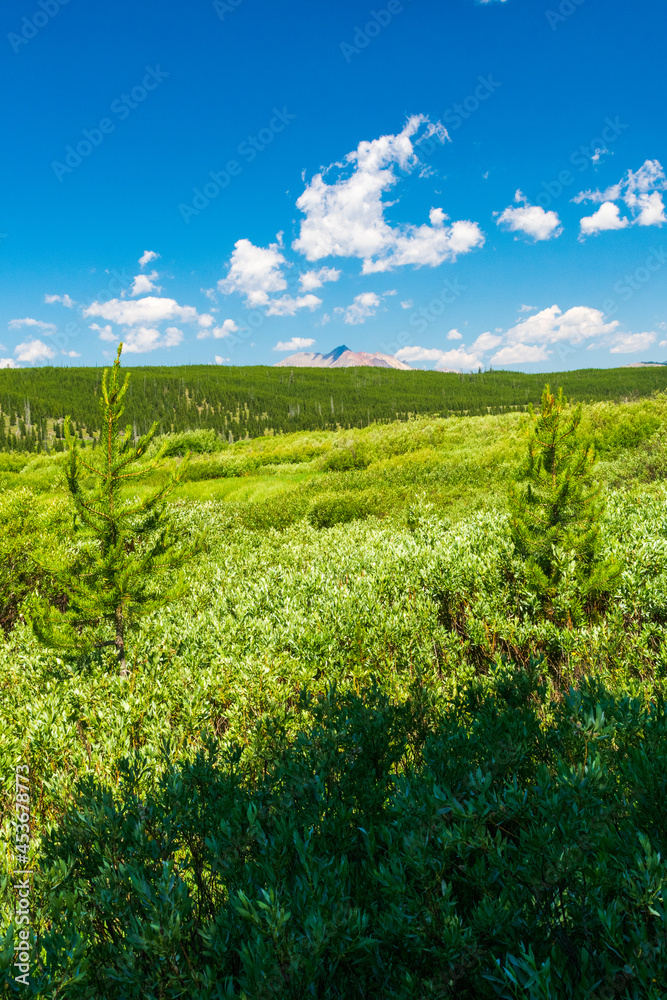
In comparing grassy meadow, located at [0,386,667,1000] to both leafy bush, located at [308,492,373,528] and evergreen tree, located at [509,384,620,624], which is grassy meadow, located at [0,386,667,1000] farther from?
A: leafy bush, located at [308,492,373,528]

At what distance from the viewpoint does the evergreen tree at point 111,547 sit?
8.60 m

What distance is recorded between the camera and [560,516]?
32.6 ft

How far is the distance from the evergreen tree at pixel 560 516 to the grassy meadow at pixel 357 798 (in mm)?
464

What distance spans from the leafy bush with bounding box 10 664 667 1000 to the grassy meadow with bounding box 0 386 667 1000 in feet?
0.07

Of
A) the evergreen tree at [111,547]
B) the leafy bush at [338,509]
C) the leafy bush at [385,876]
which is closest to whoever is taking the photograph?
the leafy bush at [385,876]

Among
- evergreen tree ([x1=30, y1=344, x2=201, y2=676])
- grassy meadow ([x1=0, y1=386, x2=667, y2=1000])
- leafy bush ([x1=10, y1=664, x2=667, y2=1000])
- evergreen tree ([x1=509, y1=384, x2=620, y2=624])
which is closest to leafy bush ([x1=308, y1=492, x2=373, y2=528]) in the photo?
grassy meadow ([x1=0, y1=386, x2=667, y2=1000])

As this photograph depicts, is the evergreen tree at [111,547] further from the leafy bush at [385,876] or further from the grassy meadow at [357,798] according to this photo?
the leafy bush at [385,876]

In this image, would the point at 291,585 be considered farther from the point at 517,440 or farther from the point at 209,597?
the point at 517,440

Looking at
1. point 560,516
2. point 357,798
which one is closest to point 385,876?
point 357,798

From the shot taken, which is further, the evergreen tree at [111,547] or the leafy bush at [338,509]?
the leafy bush at [338,509]

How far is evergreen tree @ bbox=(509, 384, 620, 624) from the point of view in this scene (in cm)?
952

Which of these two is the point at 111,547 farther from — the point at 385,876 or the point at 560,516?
the point at 560,516

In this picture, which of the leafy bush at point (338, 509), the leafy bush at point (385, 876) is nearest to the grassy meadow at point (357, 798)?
the leafy bush at point (385, 876)

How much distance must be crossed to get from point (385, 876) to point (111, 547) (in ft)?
26.1
